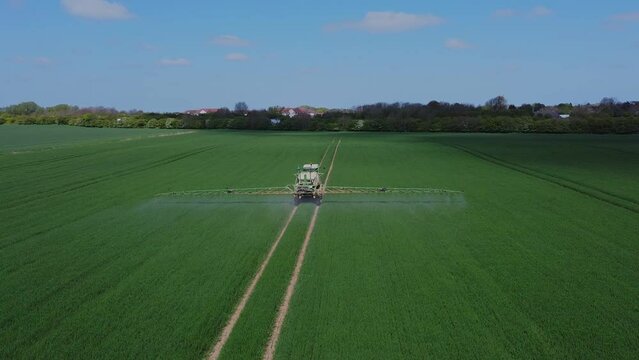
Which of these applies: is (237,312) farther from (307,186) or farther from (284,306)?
(307,186)

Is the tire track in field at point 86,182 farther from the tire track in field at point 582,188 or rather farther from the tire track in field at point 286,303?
the tire track in field at point 582,188

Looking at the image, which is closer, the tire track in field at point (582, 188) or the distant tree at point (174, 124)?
the tire track in field at point (582, 188)

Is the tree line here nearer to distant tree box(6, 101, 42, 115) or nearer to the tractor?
distant tree box(6, 101, 42, 115)

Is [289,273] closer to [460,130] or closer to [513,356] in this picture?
[513,356]

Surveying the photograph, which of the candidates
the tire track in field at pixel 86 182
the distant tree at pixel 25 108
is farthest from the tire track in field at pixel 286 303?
the distant tree at pixel 25 108

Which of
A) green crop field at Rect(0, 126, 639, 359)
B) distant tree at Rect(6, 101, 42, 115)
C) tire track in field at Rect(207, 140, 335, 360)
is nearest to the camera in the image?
tire track in field at Rect(207, 140, 335, 360)

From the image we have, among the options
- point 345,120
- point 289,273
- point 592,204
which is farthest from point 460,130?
point 289,273

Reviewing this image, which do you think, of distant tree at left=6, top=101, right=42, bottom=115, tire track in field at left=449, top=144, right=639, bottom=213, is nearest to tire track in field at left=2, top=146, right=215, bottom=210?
tire track in field at left=449, top=144, right=639, bottom=213

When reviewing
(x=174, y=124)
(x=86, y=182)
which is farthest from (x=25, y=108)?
(x=86, y=182)
